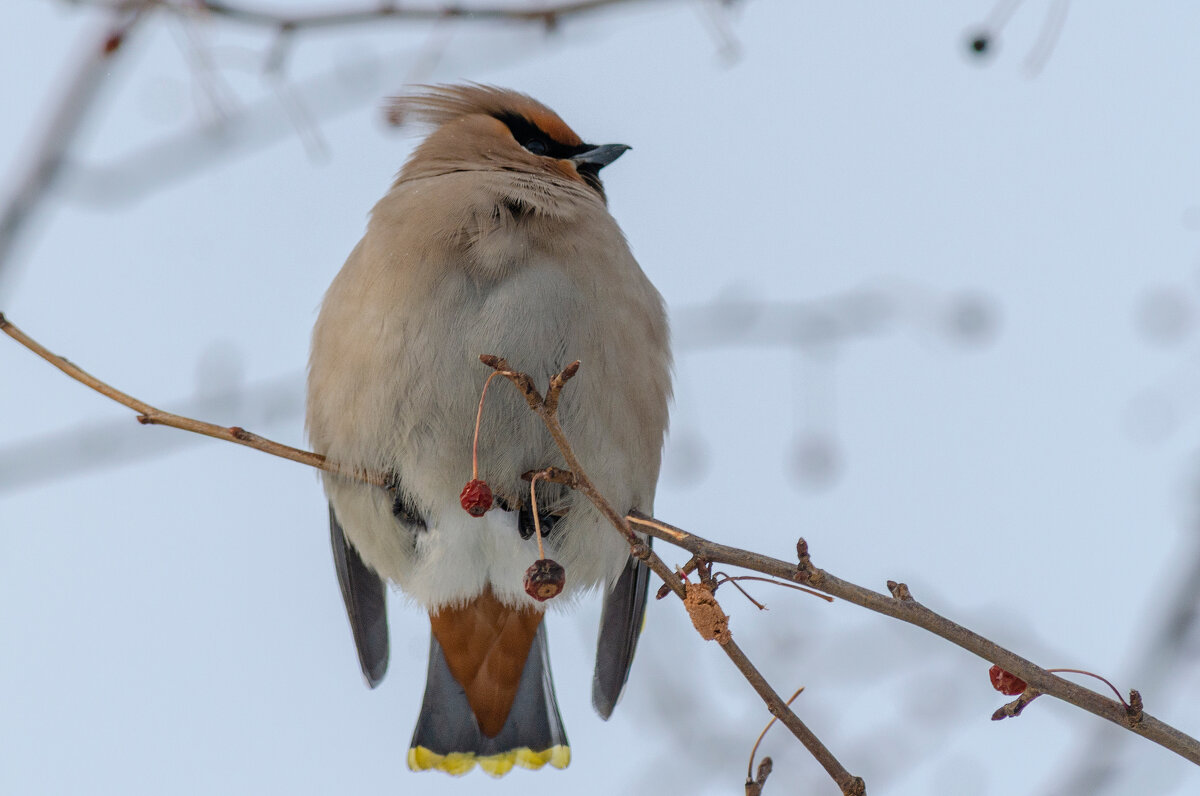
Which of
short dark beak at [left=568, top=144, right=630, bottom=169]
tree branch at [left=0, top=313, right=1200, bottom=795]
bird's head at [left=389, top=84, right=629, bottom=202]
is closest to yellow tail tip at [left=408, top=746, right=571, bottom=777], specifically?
bird's head at [left=389, top=84, right=629, bottom=202]

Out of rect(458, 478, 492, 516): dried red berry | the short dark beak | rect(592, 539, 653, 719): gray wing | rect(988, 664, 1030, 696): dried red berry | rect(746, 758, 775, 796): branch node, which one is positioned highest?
the short dark beak

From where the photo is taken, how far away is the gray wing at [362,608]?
4.11 m

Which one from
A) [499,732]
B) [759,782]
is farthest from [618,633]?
[759,782]

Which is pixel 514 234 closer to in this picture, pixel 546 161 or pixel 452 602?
pixel 546 161

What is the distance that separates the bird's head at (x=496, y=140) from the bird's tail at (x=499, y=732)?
1316mm

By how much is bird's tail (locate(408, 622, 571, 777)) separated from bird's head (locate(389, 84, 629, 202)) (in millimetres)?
1316

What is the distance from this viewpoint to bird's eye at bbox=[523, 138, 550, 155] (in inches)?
171

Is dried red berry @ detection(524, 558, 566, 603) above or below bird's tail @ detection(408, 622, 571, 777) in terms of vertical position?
below

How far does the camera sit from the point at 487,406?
3305 mm

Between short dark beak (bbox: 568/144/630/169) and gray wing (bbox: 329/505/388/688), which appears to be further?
short dark beak (bbox: 568/144/630/169)

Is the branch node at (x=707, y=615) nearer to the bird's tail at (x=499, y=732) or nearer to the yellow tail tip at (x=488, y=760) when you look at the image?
the bird's tail at (x=499, y=732)

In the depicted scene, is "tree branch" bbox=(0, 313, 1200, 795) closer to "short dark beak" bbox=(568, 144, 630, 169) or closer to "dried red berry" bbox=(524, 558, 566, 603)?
"dried red berry" bbox=(524, 558, 566, 603)

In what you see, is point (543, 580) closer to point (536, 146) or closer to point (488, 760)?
point (488, 760)

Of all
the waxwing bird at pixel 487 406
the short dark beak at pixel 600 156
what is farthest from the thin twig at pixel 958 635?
the short dark beak at pixel 600 156
